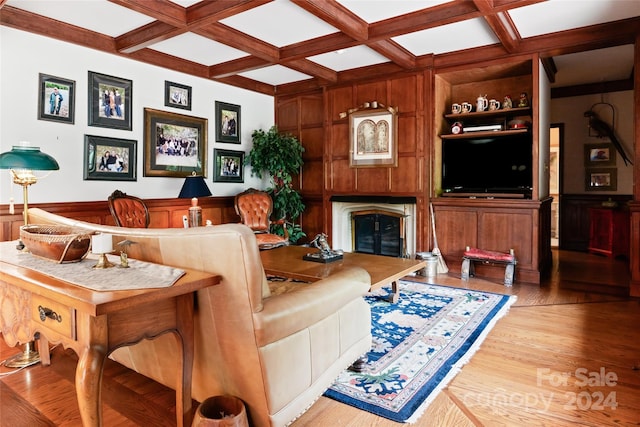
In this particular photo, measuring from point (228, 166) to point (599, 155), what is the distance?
619 cm

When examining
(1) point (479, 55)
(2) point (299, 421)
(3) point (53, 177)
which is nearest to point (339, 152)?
(1) point (479, 55)

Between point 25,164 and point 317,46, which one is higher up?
point 317,46

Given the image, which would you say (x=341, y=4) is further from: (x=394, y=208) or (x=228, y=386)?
(x=228, y=386)

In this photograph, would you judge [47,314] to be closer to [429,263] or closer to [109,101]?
[109,101]

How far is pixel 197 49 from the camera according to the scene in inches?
188

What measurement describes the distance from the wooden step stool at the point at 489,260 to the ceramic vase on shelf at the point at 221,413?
372 centimetres

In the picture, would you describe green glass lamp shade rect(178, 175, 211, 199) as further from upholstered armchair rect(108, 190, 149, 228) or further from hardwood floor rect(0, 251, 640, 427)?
hardwood floor rect(0, 251, 640, 427)

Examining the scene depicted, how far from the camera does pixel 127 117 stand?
15.3 ft

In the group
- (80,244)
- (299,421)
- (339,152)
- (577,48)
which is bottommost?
(299,421)

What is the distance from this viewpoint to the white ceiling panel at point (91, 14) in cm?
359

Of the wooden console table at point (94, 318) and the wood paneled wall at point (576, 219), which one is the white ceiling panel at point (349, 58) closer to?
the wooden console table at point (94, 318)

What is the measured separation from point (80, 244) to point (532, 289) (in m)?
4.33

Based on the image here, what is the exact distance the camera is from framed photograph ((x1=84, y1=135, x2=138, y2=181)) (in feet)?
14.2

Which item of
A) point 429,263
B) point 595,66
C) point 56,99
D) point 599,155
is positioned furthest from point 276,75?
point 599,155
